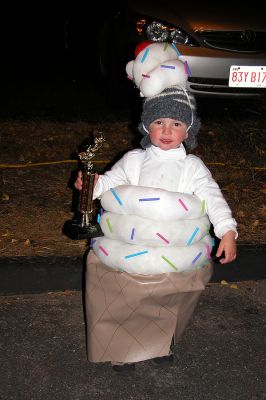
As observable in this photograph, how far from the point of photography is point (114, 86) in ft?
22.0

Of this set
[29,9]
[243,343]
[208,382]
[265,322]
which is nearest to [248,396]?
[208,382]

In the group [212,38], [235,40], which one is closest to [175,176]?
[212,38]

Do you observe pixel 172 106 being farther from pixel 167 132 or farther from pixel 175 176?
pixel 175 176

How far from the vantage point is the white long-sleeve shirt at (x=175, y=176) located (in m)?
2.51

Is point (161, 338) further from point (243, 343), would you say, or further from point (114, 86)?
point (114, 86)

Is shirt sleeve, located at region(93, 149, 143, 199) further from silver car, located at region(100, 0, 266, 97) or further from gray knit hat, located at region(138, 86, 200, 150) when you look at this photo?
silver car, located at region(100, 0, 266, 97)

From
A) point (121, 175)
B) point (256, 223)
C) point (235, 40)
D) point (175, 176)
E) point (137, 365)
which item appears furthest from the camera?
point (235, 40)

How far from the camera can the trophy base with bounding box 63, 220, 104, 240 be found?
255 centimetres

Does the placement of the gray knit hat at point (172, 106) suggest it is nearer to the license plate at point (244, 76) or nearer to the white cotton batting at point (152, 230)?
the white cotton batting at point (152, 230)

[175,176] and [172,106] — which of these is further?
[175,176]

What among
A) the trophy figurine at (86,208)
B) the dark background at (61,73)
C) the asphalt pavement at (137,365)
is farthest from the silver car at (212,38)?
the trophy figurine at (86,208)

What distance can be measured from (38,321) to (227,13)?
4.14 meters

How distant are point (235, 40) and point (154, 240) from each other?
389 cm

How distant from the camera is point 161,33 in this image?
5793 millimetres
